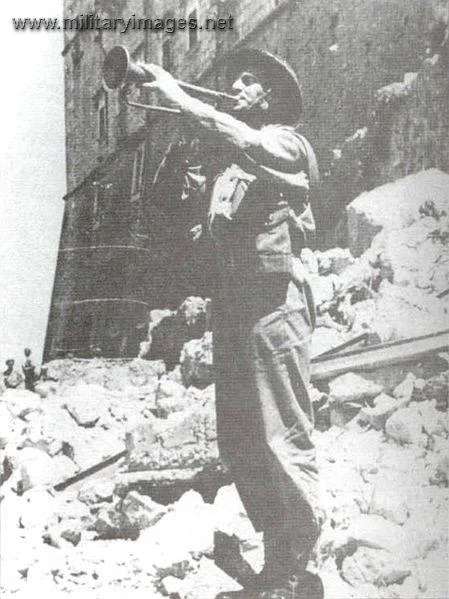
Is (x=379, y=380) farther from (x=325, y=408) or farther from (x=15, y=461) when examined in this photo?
(x=15, y=461)

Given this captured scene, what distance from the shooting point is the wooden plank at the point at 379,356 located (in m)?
4.59

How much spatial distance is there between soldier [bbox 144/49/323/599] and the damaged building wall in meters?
0.31

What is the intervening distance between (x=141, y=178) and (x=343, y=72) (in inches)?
44.7

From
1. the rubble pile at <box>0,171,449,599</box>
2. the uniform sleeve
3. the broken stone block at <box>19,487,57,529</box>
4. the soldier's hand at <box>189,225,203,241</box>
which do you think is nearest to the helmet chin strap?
the uniform sleeve

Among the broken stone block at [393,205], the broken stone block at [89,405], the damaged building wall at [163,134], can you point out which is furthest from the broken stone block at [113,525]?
the broken stone block at [393,205]

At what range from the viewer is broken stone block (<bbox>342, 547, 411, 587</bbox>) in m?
4.33

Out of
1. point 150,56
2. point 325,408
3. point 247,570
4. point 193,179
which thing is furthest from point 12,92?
point 247,570

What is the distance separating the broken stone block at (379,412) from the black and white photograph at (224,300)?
11 millimetres

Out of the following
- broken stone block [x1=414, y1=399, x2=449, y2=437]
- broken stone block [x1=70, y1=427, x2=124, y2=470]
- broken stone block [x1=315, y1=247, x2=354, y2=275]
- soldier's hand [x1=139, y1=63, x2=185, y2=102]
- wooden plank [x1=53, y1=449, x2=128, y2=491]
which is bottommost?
wooden plank [x1=53, y1=449, x2=128, y2=491]

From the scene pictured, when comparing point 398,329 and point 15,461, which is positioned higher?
point 398,329

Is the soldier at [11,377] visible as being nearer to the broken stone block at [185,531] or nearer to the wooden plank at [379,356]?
the broken stone block at [185,531]

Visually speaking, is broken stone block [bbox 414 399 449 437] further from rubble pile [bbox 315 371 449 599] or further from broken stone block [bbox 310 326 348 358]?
broken stone block [bbox 310 326 348 358]

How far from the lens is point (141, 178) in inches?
210

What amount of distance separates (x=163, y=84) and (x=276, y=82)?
0.62 meters
